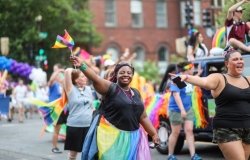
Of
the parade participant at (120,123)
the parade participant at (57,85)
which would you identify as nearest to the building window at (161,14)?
the parade participant at (57,85)

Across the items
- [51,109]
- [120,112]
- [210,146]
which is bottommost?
[210,146]

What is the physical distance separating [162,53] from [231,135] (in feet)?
140

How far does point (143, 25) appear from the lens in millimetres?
48094

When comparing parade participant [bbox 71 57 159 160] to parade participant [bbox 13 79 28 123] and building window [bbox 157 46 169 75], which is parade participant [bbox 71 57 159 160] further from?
building window [bbox 157 46 169 75]

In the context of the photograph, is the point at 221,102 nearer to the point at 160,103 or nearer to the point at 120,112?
the point at 120,112

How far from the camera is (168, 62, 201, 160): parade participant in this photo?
9.67m

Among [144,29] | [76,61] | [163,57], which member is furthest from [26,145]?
[163,57]

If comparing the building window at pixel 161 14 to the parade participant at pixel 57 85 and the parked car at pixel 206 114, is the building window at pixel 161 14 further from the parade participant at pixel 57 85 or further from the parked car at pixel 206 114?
the parked car at pixel 206 114

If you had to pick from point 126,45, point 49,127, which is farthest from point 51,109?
point 126,45

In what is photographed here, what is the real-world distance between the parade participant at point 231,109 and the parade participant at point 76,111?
9.68ft

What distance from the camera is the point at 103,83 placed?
19.7 feet

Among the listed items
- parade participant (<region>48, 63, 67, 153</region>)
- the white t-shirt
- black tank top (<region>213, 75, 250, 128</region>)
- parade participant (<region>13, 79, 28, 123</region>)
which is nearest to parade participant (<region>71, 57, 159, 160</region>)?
black tank top (<region>213, 75, 250, 128</region>)

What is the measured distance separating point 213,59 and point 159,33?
38446 mm

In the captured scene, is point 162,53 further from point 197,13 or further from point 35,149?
point 35,149
